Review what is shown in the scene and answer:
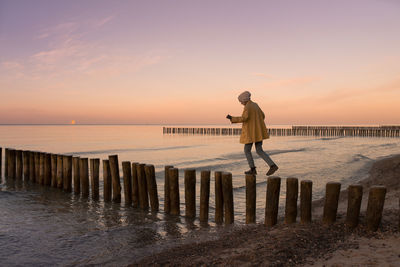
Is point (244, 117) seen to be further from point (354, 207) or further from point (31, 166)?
point (31, 166)

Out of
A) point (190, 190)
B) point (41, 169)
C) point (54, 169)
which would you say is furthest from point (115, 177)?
point (41, 169)

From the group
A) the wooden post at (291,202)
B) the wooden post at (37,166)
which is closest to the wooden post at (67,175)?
the wooden post at (37,166)

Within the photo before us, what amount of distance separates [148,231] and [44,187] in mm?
6706

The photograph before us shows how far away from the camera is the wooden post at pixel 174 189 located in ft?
25.8

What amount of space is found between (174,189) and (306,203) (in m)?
3.47

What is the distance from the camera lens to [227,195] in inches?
274

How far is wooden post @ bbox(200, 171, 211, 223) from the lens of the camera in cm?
731

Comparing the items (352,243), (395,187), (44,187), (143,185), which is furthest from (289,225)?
(44,187)

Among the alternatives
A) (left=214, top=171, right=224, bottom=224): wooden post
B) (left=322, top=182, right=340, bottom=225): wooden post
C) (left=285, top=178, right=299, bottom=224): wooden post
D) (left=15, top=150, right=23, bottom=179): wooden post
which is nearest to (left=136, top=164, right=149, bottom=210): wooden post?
(left=214, top=171, right=224, bottom=224): wooden post

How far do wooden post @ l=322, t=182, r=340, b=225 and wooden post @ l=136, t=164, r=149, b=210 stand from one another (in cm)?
489

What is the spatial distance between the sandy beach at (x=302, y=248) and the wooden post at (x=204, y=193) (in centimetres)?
184

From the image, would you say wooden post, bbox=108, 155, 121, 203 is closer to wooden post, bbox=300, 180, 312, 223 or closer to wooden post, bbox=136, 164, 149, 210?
wooden post, bbox=136, 164, 149, 210

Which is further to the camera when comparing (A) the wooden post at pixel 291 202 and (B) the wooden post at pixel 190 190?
(B) the wooden post at pixel 190 190

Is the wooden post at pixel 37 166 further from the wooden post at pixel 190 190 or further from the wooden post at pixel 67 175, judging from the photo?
the wooden post at pixel 190 190
